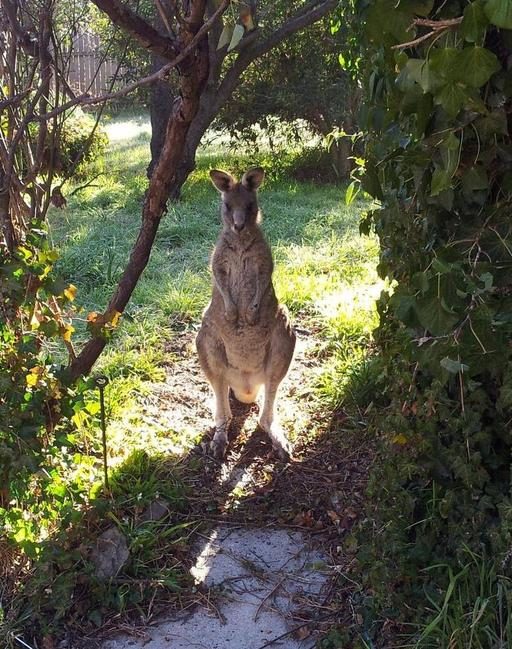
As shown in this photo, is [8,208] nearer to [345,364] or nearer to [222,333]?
[222,333]

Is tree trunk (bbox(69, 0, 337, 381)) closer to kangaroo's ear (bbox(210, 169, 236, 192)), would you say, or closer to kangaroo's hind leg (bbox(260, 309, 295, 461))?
kangaroo's ear (bbox(210, 169, 236, 192))

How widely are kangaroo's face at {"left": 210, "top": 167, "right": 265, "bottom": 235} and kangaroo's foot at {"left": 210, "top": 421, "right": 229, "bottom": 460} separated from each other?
118 centimetres

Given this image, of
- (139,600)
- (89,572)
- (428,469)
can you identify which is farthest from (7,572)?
(428,469)

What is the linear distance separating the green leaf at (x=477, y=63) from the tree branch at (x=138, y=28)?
1.46 metres

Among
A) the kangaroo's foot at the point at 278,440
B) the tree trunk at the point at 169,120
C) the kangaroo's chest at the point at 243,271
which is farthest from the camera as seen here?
the kangaroo's chest at the point at 243,271

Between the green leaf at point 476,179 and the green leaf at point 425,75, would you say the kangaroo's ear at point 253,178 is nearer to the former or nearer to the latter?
the green leaf at point 476,179

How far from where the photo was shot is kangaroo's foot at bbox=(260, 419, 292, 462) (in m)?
4.07

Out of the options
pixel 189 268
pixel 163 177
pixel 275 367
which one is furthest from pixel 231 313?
pixel 189 268

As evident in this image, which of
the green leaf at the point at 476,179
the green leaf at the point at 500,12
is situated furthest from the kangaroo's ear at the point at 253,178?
the green leaf at the point at 500,12

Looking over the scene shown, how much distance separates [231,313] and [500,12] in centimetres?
300

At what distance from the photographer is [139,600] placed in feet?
9.96

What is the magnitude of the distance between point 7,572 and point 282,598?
3.91 ft

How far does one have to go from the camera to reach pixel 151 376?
4945mm

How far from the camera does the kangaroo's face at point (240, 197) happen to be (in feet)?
14.2
